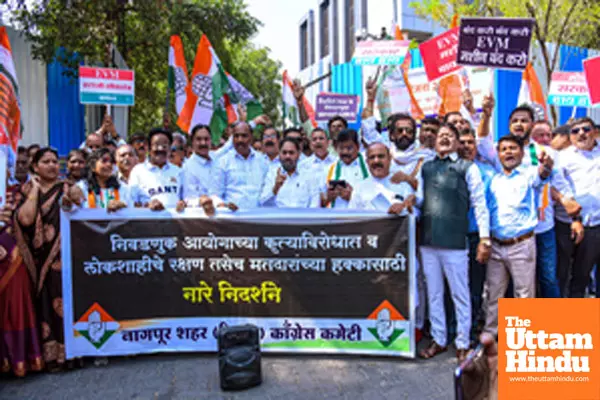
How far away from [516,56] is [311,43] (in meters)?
34.1

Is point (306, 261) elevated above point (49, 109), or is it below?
below

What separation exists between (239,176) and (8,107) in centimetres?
249

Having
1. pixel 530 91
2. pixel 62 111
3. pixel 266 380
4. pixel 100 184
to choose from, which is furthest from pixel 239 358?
pixel 62 111

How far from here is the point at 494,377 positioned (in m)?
2.05

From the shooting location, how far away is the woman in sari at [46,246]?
403 centimetres

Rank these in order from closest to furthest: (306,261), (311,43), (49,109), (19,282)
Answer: (19,282)
(306,261)
(49,109)
(311,43)

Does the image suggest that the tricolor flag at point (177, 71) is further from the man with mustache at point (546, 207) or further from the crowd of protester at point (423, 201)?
the man with mustache at point (546, 207)

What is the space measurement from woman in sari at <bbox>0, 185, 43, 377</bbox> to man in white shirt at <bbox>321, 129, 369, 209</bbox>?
262cm

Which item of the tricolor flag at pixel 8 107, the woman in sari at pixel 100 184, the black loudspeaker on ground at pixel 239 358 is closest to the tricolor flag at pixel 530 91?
the black loudspeaker on ground at pixel 239 358

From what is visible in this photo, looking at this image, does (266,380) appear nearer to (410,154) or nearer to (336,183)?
(336,183)

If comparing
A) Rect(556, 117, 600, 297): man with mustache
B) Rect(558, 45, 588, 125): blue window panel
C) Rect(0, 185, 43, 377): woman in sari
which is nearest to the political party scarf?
Rect(0, 185, 43, 377): woman in sari

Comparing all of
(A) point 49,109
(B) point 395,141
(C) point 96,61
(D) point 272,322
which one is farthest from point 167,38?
(D) point 272,322

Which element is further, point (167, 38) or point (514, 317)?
point (167, 38)

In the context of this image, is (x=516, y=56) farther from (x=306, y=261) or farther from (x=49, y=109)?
(x=49, y=109)
